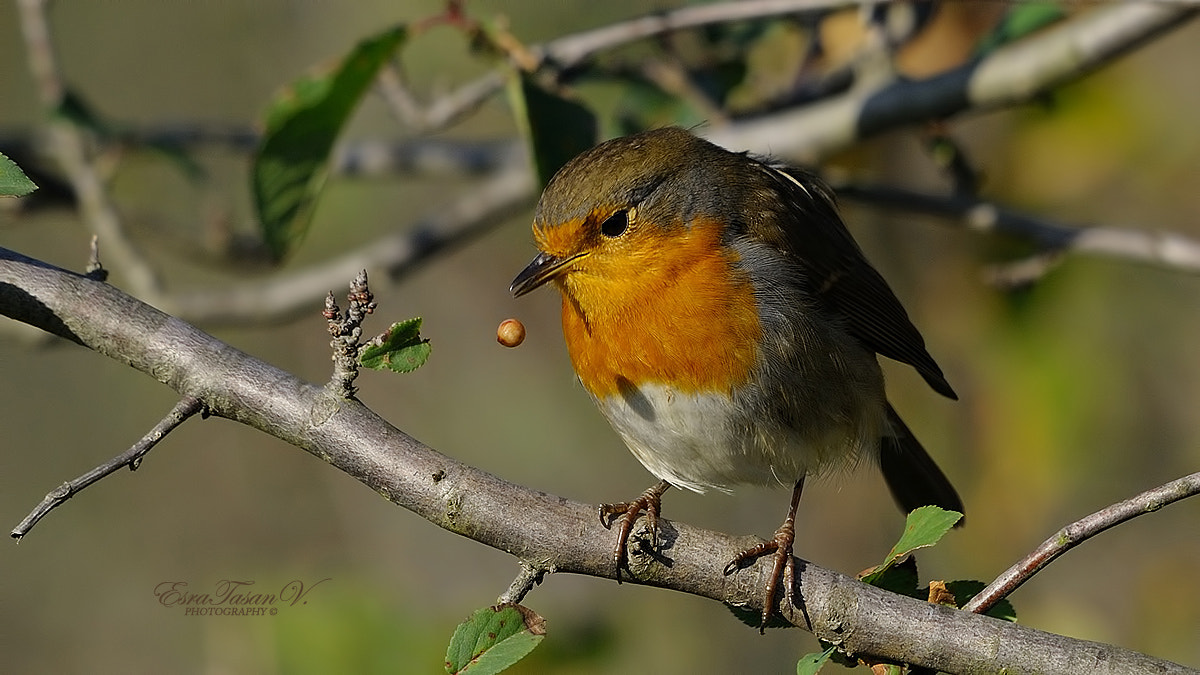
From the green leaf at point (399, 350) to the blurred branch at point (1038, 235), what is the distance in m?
2.25

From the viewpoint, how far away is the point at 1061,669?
2.01 metres

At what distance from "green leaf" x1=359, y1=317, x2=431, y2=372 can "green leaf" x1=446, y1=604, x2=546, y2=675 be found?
0.43 metres

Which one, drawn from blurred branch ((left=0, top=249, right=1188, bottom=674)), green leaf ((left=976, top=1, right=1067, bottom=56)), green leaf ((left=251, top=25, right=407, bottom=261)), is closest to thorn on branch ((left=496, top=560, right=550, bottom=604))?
blurred branch ((left=0, top=249, right=1188, bottom=674))

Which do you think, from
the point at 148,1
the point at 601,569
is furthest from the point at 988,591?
the point at 148,1

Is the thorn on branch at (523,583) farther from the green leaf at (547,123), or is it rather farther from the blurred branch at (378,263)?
the blurred branch at (378,263)

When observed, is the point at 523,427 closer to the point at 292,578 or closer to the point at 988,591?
the point at 292,578

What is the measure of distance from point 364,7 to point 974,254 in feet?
11.6

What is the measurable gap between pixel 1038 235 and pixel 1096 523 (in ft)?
6.84

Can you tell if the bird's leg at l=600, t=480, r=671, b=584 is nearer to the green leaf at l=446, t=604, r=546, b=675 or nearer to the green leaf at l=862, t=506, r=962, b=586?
the green leaf at l=446, t=604, r=546, b=675

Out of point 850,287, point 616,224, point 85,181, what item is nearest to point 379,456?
point 616,224

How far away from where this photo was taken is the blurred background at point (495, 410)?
4.02 meters

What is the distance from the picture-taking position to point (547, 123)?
3279 millimetres

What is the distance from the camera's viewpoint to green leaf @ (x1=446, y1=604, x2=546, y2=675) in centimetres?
195

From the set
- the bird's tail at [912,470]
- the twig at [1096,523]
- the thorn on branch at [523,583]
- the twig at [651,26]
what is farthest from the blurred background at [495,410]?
the twig at [1096,523]
